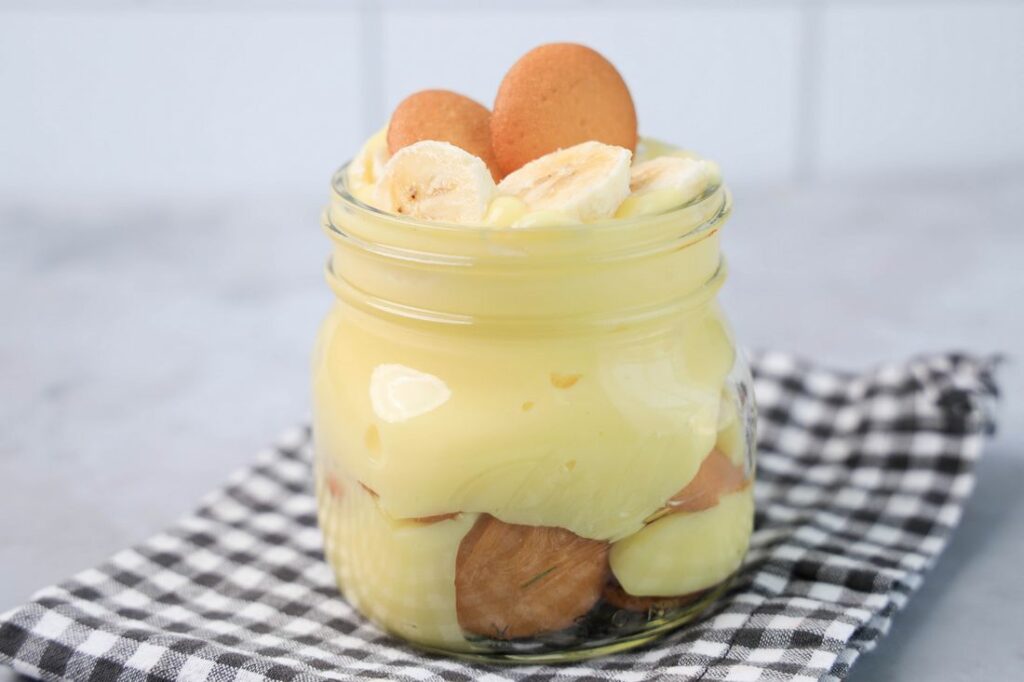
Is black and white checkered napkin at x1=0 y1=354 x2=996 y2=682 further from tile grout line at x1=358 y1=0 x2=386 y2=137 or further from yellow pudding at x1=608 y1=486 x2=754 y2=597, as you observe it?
tile grout line at x1=358 y1=0 x2=386 y2=137

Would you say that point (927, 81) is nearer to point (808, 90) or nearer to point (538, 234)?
point (808, 90)

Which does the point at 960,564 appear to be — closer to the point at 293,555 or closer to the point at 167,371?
the point at 293,555

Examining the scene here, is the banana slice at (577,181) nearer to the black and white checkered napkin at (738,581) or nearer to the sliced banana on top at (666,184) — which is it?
the sliced banana on top at (666,184)

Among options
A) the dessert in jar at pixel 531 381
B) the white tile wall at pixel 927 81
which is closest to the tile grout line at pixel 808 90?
the white tile wall at pixel 927 81

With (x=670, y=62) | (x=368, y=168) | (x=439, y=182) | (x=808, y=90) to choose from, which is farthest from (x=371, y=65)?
(x=439, y=182)

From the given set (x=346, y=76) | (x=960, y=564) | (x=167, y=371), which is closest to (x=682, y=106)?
(x=346, y=76)

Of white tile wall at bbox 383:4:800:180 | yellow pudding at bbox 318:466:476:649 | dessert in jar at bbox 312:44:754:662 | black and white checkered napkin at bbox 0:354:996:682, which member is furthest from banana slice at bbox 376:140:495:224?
white tile wall at bbox 383:4:800:180
